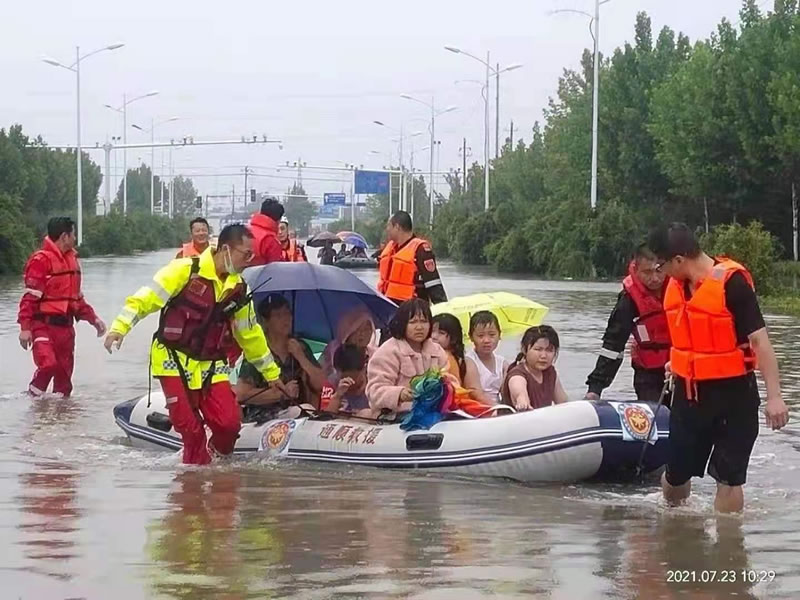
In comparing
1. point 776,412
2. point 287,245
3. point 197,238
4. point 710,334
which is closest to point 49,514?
point 710,334

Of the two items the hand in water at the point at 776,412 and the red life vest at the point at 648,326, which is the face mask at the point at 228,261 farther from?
the hand in water at the point at 776,412

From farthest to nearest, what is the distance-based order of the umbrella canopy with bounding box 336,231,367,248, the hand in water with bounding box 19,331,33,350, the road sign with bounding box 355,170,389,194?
the road sign with bounding box 355,170,389,194 → the umbrella canopy with bounding box 336,231,367,248 → the hand in water with bounding box 19,331,33,350

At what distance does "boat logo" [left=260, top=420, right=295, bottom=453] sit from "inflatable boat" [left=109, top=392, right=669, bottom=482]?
23cm

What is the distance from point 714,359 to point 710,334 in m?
0.13

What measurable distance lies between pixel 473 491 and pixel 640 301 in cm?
171

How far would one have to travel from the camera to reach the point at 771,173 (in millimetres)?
42656

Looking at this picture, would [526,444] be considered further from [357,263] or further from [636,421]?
[357,263]

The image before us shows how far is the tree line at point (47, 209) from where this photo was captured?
4744 centimetres

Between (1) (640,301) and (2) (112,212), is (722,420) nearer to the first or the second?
(1) (640,301)

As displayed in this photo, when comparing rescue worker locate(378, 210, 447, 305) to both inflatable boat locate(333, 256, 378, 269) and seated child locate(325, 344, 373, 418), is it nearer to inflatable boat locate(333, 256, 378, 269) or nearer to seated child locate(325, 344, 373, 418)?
seated child locate(325, 344, 373, 418)

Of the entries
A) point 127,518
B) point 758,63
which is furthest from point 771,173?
point 127,518

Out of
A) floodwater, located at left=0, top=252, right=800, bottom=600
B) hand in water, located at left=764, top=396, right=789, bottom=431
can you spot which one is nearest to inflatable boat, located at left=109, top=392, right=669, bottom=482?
floodwater, located at left=0, top=252, right=800, bottom=600

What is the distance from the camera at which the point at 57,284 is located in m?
14.3
